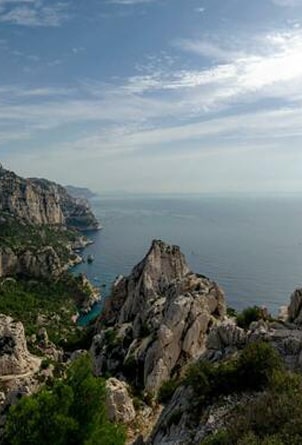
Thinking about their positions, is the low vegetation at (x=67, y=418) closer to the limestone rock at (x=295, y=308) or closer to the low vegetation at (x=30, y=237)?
the limestone rock at (x=295, y=308)

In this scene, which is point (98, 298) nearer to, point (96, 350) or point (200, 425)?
point (96, 350)

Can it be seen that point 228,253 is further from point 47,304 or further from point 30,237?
point 47,304

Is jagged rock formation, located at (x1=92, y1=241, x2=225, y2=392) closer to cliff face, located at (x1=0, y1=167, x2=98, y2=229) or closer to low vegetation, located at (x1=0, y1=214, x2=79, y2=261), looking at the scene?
low vegetation, located at (x1=0, y1=214, x2=79, y2=261)

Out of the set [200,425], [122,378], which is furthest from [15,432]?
[122,378]

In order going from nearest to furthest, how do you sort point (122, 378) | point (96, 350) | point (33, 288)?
point (122, 378), point (96, 350), point (33, 288)

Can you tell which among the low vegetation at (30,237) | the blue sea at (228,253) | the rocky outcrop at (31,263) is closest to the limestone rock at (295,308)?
the blue sea at (228,253)

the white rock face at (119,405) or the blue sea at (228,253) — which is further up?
the white rock face at (119,405)
